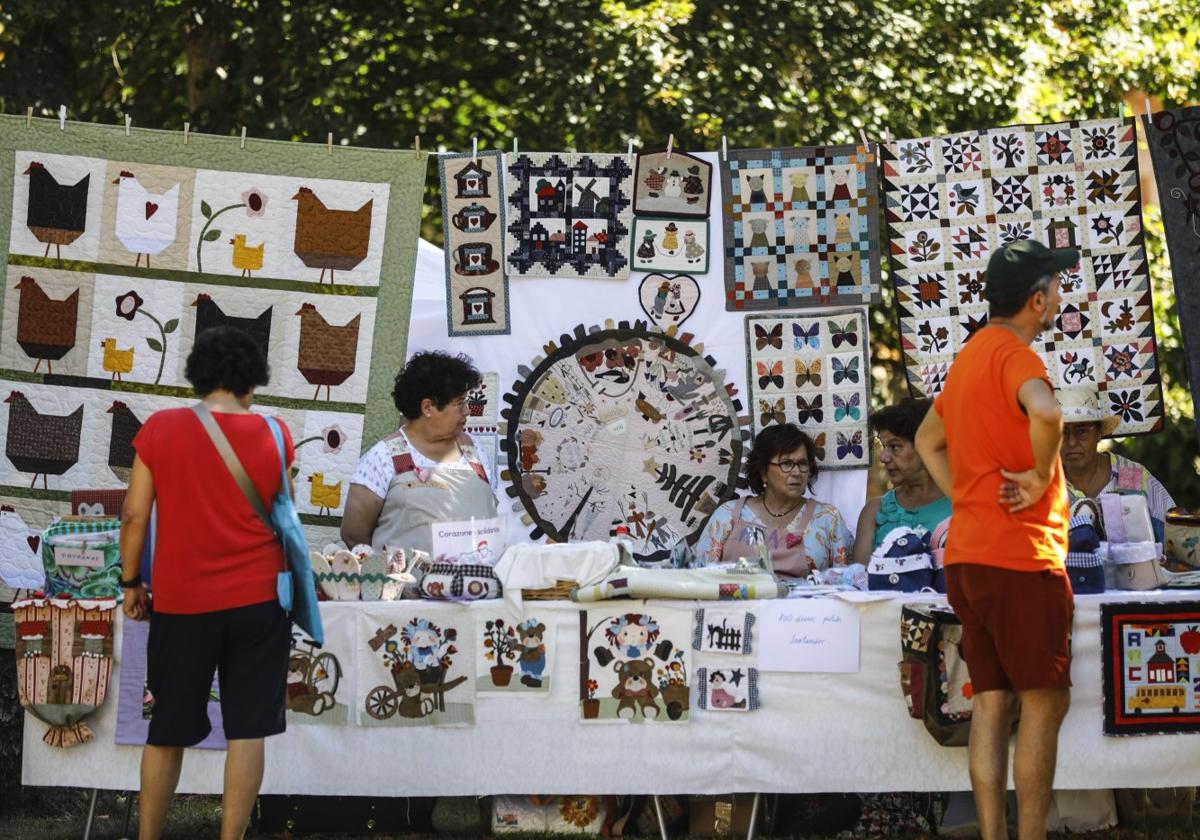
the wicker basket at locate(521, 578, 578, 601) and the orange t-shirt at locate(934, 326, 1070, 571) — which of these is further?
the wicker basket at locate(521, 578, 578, 601)

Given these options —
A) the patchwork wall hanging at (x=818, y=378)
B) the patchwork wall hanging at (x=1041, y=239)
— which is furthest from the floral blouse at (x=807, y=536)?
the patchwork wall hanging at (x=1041, y=239)

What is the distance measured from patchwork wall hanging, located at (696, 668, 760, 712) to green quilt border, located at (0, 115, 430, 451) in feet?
5.67

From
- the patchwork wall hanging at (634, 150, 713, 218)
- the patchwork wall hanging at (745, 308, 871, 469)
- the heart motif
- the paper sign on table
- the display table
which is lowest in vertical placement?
the display table

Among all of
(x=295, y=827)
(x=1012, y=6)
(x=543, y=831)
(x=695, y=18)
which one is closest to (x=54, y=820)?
(x=295, y=827)

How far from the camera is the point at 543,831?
4.77m

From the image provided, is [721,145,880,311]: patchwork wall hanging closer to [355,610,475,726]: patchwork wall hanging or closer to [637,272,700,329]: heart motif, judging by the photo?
[637,272,700,329]: heart motif

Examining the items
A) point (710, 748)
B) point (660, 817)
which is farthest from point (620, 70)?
point (660, 817)

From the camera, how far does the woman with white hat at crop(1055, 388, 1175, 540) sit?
18.0ft

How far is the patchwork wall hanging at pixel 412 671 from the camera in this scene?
4.65m

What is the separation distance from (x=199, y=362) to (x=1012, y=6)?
24.1ft

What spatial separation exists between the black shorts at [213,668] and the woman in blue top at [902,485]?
7.59ft

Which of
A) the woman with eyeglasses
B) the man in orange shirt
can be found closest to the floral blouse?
the woman with eyeglasses

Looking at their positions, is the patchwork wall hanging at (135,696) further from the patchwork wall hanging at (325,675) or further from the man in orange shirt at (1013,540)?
the man in orange shirt at (1013,540)

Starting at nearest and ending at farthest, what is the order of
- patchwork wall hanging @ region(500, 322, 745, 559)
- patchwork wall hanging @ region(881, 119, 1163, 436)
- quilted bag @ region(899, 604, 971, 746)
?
quilted bag @ region(899, 604, 971, 746)
patchwork wall hanging @ region(881, 119, 1163, 436)
patchwork wall hanging @ region(500, 322, 745, 559)
